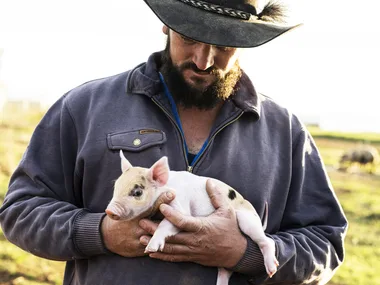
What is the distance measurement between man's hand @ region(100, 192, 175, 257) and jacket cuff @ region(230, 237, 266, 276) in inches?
19.7

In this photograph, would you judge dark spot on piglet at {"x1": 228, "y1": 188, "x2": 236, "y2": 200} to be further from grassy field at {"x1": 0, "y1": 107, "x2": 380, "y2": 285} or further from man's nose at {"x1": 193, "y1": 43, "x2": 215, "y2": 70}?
grassy field at {"x1": 0, "y1": 107, "x2": 380, "y2": 285}

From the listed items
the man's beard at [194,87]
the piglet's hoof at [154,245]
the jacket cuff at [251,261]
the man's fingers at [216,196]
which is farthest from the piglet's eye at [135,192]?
the man's beard at [194,87]

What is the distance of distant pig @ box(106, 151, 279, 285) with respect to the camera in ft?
9.62

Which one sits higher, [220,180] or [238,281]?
[220,180]

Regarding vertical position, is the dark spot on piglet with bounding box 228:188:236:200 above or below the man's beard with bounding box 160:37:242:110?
below

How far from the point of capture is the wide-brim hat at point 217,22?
3.16m

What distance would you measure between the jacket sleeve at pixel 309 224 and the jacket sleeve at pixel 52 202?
1.06 meters

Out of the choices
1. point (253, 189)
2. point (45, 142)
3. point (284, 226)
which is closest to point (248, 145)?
point (253, 189)

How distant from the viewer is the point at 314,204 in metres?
3.72

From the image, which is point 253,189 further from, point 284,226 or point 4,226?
point 4,226

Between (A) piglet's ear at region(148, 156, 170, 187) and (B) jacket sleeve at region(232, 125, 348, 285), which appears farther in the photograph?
(B) jacket sleeve at region(232, 125, 348, 285)

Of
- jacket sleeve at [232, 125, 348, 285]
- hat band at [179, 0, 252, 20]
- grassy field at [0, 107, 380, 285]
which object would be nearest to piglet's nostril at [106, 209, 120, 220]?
jacket sleeve at [232, 125, 348, 285]

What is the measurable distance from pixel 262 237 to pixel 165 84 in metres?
1.05

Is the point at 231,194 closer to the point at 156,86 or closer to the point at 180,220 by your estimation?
the point at 180,220
